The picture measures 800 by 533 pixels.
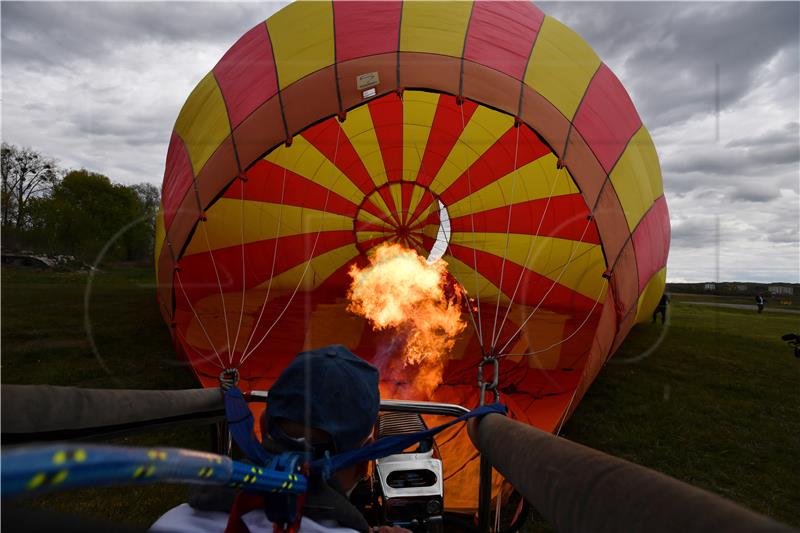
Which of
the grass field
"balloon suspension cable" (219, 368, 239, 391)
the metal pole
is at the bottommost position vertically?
the grass field

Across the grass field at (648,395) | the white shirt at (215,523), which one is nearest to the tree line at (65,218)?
the grass field at (648,395)

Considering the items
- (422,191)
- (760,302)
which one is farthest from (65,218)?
(760,302)

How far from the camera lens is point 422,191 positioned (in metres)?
5.52

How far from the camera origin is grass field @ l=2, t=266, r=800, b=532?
2895 mm

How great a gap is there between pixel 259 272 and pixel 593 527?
5.02m

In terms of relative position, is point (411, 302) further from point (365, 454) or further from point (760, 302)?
point (760, 302)

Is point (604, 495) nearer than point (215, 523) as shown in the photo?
Yes

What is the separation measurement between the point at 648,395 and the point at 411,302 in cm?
245

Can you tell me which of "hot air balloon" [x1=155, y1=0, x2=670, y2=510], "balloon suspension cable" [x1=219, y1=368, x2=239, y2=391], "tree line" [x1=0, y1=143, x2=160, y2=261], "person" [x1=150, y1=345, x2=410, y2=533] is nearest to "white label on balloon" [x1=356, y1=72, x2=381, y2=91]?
"hot air balloon" [x1=155, y1=0, x2=670, y2=510]

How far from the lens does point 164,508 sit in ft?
8.10

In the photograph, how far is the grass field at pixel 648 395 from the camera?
114 inches

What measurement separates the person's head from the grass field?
1.90 metres

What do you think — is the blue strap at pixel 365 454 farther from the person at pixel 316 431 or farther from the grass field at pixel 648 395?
the grass field at pixel 648 395

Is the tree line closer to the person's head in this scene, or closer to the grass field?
the grass field
